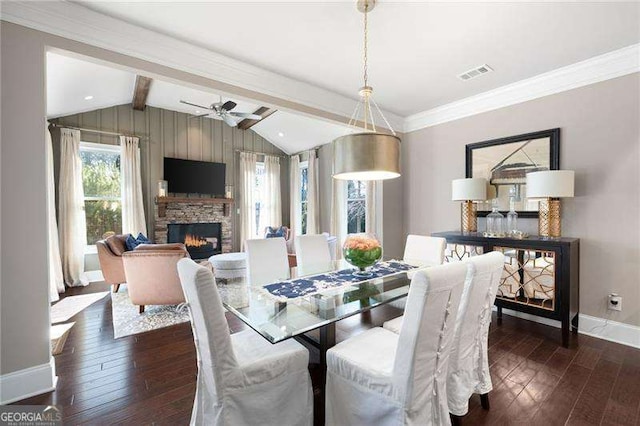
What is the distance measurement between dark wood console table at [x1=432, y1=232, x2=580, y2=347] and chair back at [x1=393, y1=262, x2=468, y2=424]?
1.97 m

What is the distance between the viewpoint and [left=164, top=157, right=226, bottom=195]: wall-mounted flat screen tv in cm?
588

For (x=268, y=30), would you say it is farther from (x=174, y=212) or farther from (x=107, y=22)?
(x=174, y=212)

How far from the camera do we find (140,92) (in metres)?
4.94

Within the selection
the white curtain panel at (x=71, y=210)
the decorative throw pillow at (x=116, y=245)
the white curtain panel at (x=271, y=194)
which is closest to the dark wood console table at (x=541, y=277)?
the decorative throw pillow at (x=116, y=245)

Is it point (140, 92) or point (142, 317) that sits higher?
point (140, 92)

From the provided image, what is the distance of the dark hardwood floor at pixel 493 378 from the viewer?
175 cm

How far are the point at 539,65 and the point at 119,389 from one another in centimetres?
459

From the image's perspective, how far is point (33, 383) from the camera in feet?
6.38

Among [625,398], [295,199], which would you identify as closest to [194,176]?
[295,199]

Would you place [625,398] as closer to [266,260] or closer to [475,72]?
[266,260]

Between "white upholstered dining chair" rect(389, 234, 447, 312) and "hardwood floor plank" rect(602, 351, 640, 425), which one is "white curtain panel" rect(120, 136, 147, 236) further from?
"hardwood floor plank" rect(602, 351, 640, 425)

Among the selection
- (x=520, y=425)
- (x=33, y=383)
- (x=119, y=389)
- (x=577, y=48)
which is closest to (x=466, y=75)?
(x=577, y=48)

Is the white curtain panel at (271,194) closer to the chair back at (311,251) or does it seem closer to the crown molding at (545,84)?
the crown molding at (545,84)

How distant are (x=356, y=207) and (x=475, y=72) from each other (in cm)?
345
